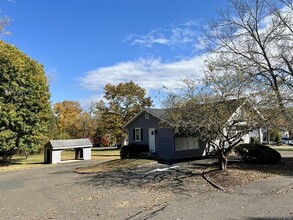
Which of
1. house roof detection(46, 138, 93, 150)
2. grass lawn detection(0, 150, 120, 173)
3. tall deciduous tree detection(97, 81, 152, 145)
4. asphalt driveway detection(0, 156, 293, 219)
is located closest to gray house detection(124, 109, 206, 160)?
asphalt driveway detection(0, 156, 293, 219)

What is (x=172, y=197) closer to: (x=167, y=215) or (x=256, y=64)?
(x=167, y=215)

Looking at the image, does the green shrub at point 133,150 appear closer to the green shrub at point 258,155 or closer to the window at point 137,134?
the window at point 137,134

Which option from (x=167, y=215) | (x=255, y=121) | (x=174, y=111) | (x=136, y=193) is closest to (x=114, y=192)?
(x=136, y=193)

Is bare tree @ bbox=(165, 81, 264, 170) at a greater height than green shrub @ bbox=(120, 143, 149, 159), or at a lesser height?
greater

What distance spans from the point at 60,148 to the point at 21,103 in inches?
230

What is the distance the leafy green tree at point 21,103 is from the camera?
24.2 meters

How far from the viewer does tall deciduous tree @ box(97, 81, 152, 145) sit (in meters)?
44.1

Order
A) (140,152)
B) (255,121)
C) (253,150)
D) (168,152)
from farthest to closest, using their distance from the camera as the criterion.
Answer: (140,152), (168,152), (253,150), (255,121)

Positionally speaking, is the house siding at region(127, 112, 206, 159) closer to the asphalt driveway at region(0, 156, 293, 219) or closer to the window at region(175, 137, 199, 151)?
the window at region(175, 137, 199, 151)

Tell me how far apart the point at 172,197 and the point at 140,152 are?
533 inches

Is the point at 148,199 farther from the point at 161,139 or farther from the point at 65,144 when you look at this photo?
the point at 65,144

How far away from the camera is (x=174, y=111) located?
15.3 m

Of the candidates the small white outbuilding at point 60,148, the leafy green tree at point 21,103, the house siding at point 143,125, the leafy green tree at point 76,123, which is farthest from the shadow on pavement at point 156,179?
the leafy green tree at point 76,123

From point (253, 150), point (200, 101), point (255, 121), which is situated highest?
point (200, 101)
